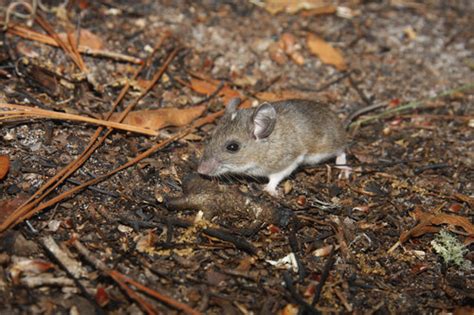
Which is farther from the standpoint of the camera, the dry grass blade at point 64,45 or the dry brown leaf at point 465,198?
the dry grass blade at point 64,45

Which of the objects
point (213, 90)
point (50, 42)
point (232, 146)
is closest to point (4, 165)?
point (232, 146)

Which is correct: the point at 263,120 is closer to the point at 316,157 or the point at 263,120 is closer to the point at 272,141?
the point at 272,141

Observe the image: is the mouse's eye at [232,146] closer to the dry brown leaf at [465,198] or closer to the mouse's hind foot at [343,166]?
the mouse's hind foot at [343,166]

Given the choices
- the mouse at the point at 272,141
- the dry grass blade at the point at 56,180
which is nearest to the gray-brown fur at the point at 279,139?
the mouse at the point at 272,141

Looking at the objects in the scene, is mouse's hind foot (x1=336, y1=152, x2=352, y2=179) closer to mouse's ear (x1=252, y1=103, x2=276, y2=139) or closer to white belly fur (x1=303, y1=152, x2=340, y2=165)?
white belly fur (x1=303, y1=152, x2=340, y2=165)

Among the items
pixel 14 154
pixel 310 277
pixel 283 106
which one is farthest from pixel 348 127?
pixel 14 154

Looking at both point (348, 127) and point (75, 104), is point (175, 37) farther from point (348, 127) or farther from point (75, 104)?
point (348, 127)

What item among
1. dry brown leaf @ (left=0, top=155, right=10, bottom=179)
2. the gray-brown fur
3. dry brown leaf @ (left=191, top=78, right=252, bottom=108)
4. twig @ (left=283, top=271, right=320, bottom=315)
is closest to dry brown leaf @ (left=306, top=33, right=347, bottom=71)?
dry brown leaf @ (left=191, top=78, right=252, bottom=108)
